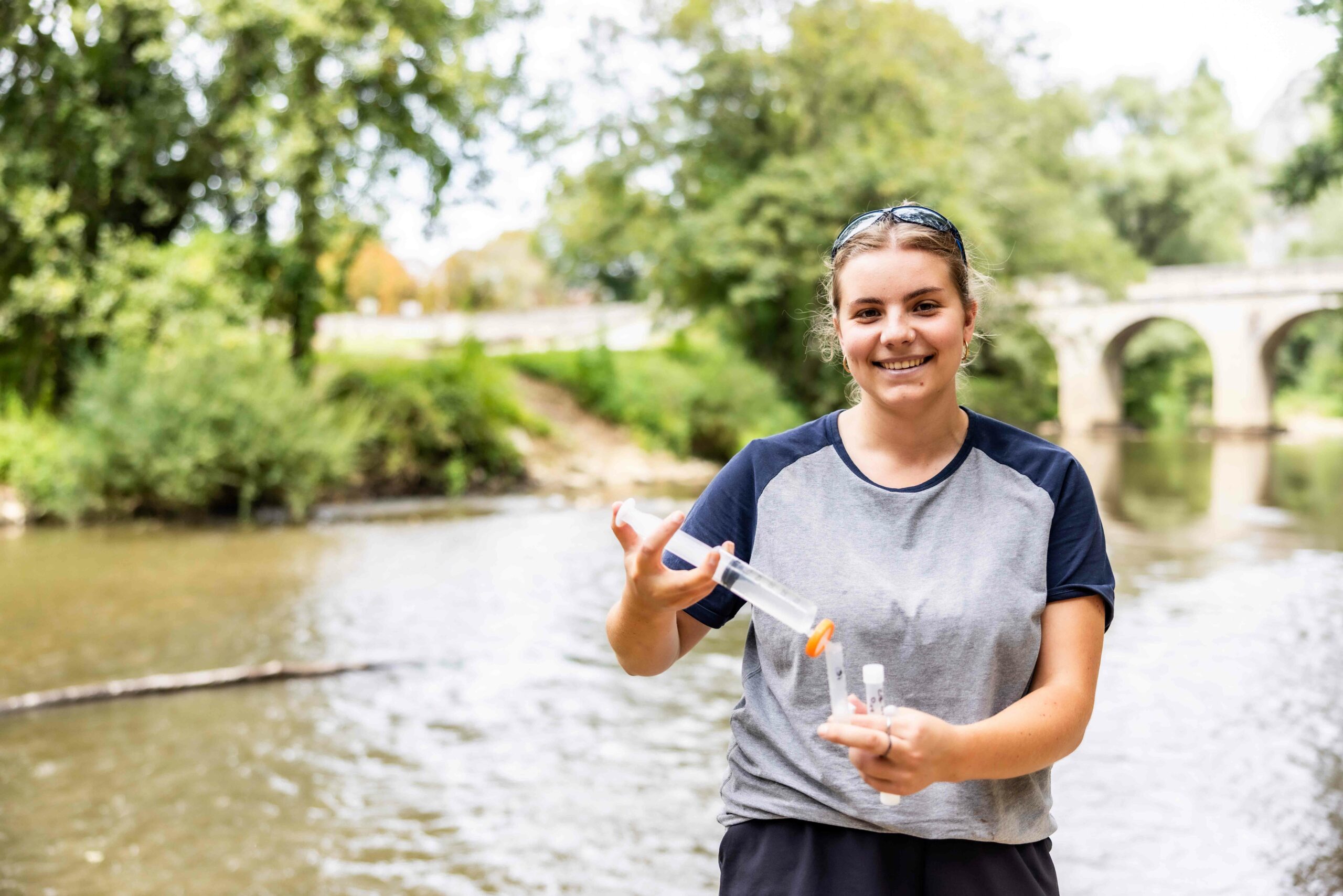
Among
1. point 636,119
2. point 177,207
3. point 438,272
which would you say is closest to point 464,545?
point 177,207

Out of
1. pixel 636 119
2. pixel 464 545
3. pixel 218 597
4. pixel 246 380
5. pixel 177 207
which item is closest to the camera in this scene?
pixel 218 597

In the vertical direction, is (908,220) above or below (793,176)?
below

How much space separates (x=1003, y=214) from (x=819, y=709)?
1074 inches

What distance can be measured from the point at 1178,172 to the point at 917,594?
49686 millimetres

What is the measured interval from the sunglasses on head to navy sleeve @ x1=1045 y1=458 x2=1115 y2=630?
41 centimetres

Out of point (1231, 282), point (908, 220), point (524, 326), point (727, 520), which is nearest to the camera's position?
point (908, 220)

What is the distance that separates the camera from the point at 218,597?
422 inches

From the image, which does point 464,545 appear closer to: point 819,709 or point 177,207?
point 177,207

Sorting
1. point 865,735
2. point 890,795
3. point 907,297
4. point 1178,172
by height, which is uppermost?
point 1178,172

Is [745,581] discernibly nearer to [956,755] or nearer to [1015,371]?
[956,755]

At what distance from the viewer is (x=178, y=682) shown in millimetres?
7336

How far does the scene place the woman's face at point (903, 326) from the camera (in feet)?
6.22

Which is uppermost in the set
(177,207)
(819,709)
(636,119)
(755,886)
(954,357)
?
(636,119)

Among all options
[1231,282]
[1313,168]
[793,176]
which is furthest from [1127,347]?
[1313,168]
